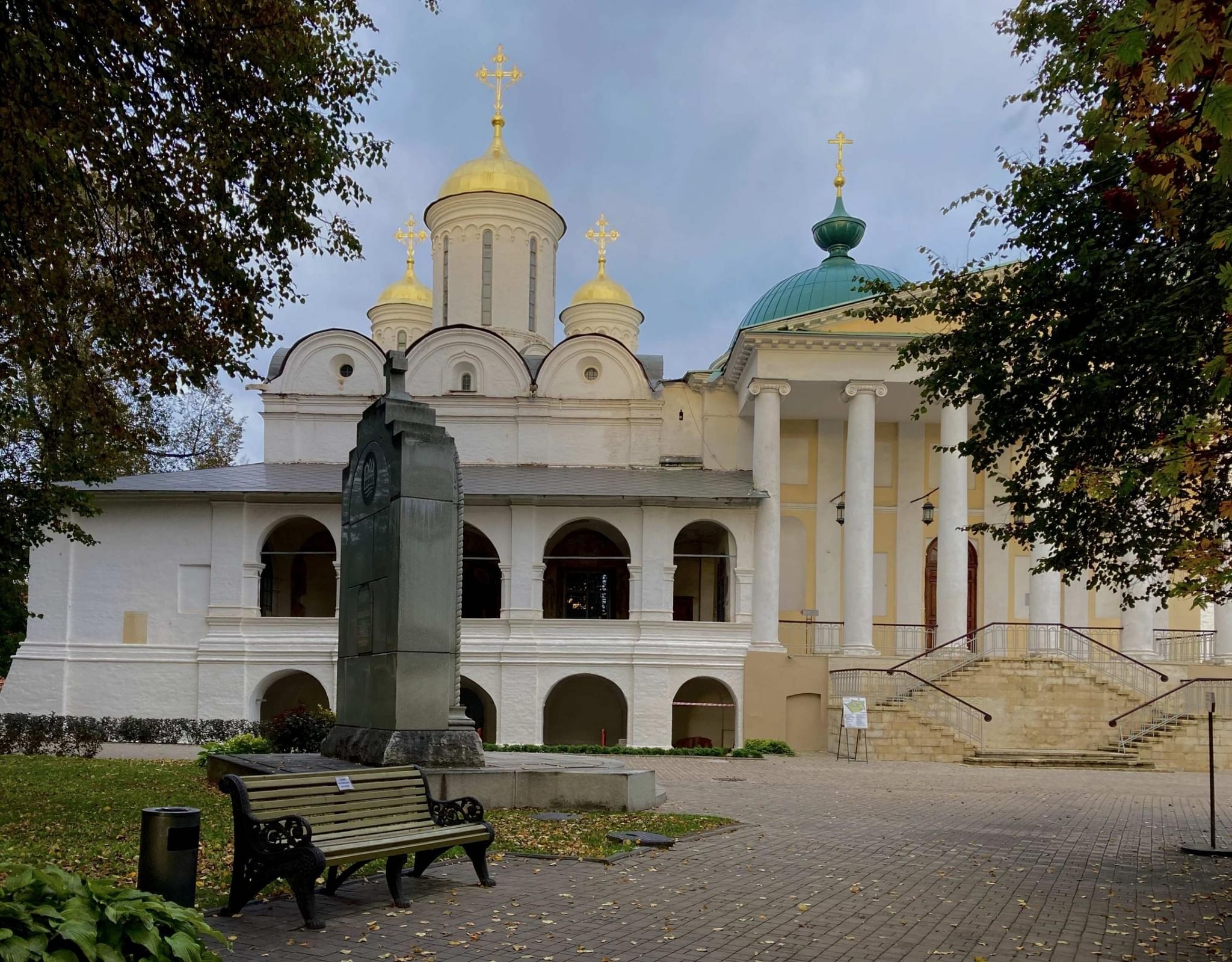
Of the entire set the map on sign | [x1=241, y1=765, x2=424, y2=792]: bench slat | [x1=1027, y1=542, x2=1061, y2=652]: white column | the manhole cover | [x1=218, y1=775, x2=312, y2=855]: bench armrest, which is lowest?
the map on sign

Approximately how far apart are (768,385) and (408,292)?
18.6 meters

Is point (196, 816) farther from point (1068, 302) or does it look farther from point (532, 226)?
point (532, 226)

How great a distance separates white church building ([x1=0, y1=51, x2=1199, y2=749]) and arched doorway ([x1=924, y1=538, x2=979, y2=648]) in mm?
89

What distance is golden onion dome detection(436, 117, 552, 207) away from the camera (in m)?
37.7

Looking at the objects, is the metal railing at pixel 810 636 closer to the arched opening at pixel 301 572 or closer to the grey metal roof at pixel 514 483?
the grey metal roof at pixel 514 483

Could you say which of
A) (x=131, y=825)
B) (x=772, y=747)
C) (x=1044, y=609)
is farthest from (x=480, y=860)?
(x=1044, y=609)

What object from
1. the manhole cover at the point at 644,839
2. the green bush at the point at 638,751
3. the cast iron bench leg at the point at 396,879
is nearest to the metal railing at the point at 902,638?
the green bush at the point at 638,751

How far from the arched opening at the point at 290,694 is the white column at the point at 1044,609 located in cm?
1823

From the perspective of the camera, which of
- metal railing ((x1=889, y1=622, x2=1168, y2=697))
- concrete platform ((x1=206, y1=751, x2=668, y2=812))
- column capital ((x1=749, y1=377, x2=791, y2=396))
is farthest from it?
column capital ((x1=749, y1=377, x2=791, y2=396))

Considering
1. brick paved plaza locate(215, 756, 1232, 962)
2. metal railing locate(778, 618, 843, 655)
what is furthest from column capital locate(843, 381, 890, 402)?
brick paved plaza locate(215, 756, 1232, 962)

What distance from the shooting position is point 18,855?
328 inches

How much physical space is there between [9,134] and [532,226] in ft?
97.3

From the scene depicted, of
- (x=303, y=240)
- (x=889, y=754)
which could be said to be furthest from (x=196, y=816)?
(x=889, y=754)

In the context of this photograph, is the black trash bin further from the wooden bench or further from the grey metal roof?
the grey metal roof
